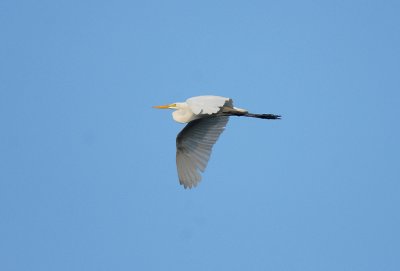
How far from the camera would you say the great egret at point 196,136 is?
13.6 m

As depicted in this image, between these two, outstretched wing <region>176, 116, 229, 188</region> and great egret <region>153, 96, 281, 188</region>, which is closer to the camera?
great egret <region>153, 96, 281, 188</region>

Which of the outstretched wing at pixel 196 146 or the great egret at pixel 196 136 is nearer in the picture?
the great egret at pixel 196 136

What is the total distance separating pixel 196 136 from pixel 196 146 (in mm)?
158

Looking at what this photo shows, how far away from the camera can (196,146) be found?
1391 cm

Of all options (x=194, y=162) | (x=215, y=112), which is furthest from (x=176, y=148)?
(x=215, y=112)

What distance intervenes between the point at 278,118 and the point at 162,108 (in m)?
2.00

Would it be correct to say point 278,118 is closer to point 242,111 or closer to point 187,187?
point 242,111

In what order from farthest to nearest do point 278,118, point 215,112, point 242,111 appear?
point 278,118 → point 242,111 → point 215,112

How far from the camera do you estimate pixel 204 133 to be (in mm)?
13906

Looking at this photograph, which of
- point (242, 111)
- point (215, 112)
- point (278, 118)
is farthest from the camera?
point (278, 118)

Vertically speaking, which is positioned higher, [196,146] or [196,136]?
[196,136]

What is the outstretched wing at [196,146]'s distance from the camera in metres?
13.8

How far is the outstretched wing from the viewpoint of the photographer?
1375 centimetres

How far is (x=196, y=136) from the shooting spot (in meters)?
13.9
